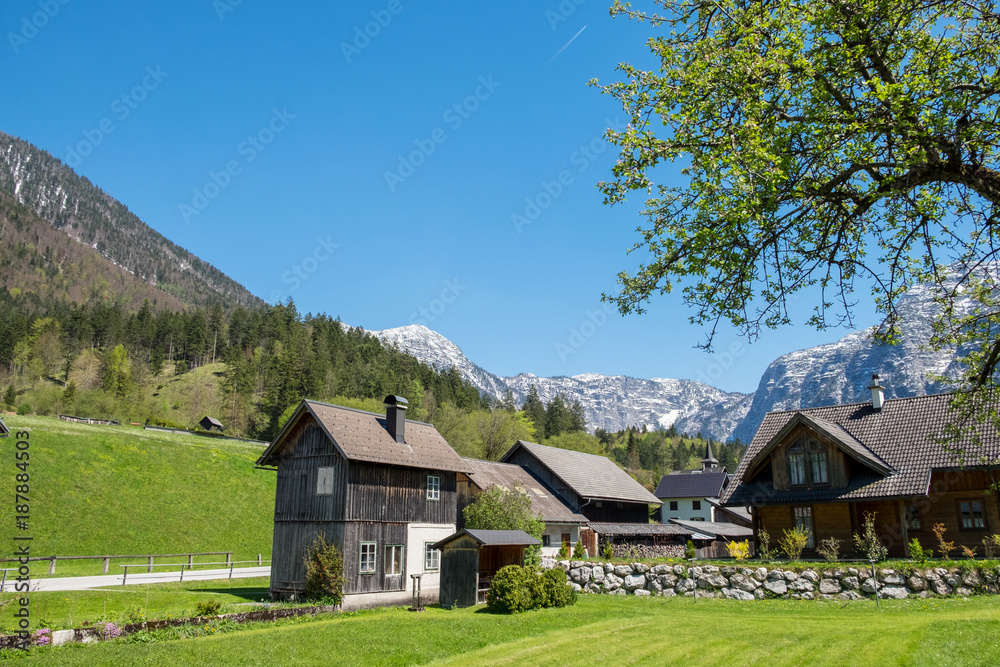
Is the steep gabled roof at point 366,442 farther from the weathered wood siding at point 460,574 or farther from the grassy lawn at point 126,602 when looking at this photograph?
the grassy lawn at point 126,602

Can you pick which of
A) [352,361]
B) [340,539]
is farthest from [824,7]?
[352,361]

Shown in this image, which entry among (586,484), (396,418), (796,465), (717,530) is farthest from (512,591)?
(717,530)

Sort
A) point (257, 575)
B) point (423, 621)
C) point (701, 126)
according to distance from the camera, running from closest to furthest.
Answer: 1. point (701, 126)
2. point (423, 621)
3. point (257, 575)

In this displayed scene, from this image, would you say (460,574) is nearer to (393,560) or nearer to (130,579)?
(393,560)

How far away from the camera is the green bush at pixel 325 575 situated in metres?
26.7

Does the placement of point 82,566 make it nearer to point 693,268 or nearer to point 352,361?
point 693,268

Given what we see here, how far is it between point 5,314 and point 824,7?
186 meters

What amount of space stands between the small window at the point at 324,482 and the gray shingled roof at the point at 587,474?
2059 cm

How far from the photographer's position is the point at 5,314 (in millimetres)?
152750

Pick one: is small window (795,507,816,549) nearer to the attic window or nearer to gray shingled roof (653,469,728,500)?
the attic window

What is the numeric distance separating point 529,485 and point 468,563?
18192mm

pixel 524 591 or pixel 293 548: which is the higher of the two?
pixel 293 548

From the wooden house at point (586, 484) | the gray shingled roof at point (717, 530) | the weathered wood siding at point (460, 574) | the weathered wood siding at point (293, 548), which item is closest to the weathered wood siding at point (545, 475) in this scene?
the wooden house at point (586, 484)

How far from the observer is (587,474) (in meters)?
49.4
